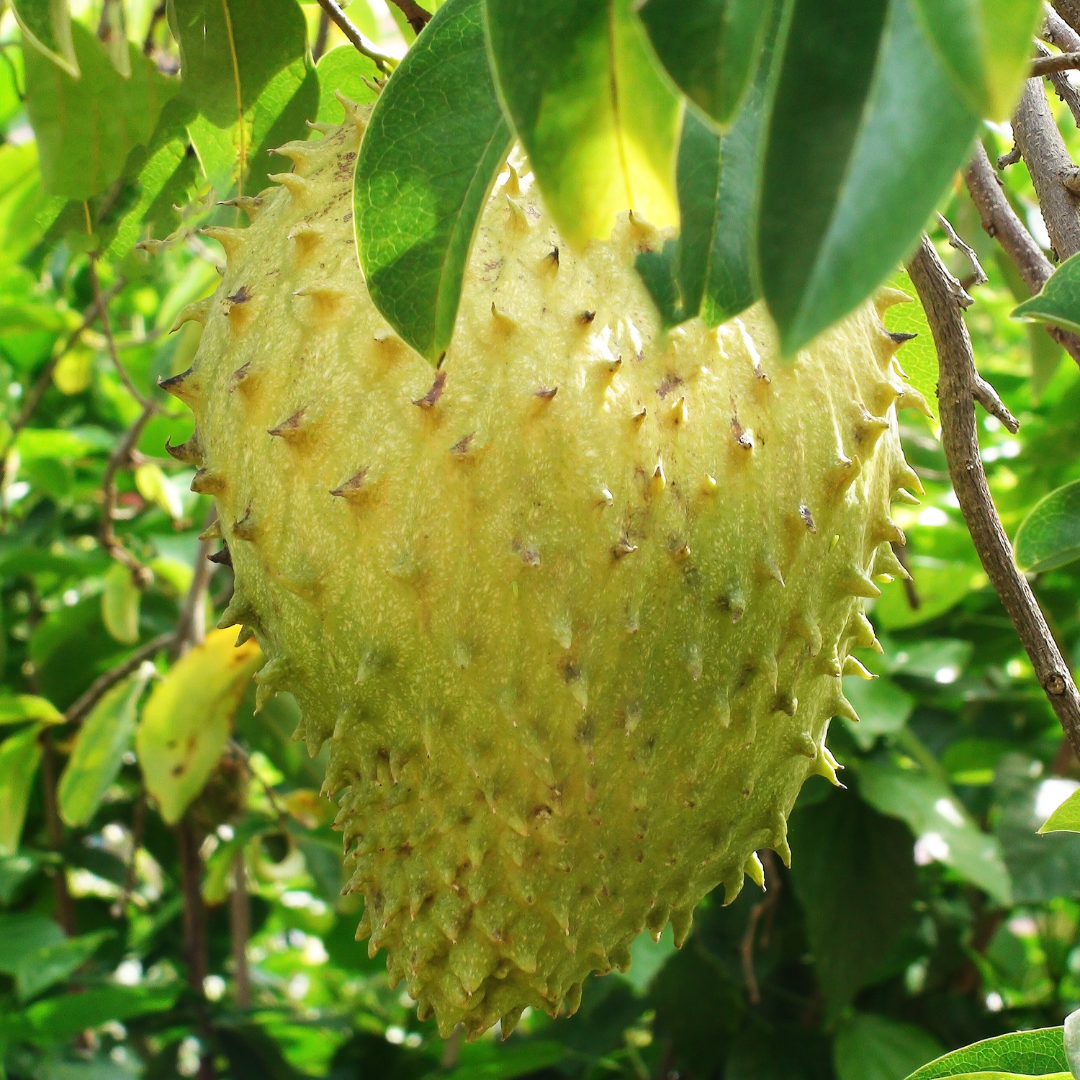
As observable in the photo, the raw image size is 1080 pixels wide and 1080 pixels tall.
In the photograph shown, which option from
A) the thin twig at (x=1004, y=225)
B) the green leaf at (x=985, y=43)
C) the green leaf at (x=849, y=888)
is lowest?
the green leaf at (x=849, y=888)

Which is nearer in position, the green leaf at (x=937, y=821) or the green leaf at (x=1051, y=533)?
the green leaf at (x=1051, y=533)

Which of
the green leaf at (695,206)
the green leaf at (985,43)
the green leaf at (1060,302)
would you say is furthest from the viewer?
the green leaf at (1060,302)

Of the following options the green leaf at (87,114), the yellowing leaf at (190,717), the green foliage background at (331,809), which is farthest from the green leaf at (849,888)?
the green leaf at (87,114)

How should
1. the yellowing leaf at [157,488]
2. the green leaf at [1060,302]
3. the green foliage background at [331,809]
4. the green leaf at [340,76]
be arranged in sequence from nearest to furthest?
the green leaf at [1060,302]
the green leaf at [340,76]
the green foliage background at [331,809]
the yellowing leaf at [157,488]

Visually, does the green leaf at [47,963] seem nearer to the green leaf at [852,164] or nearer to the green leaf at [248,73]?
the green leaf at [248,73]

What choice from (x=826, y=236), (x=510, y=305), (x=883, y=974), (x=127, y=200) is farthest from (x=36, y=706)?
(x=826, y=236)

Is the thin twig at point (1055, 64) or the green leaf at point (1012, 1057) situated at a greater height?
the thin twig at point (1055, 64)

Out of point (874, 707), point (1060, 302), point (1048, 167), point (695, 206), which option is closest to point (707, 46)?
point (695, 206)
